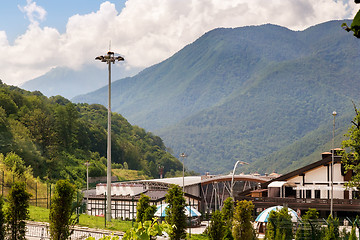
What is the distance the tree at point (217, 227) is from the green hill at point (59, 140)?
5105 cm

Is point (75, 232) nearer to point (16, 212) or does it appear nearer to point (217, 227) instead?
point (16, 212)

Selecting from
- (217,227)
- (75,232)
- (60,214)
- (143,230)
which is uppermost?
(143,230)

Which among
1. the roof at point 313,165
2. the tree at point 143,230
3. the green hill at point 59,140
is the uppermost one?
the green hill at point 59,140

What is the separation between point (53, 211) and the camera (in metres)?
22.1

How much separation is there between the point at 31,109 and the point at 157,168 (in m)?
56.9

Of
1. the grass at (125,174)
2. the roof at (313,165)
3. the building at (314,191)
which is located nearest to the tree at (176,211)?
the building at (314,191)

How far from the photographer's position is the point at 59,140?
4055 inches

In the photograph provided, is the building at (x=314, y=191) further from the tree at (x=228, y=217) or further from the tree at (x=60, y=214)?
the tree at (x=60, y=214)

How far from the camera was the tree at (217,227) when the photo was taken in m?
25.8

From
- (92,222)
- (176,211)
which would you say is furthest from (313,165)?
(176,211)

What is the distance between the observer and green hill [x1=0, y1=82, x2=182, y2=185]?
79.8 m

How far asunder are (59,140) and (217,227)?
81.3 metres

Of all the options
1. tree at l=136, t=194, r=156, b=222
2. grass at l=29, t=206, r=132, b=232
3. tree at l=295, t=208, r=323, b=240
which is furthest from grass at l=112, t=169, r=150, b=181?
tree at l=295, t=208, r=323, b=240

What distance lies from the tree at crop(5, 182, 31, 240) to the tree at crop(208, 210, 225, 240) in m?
9.16
